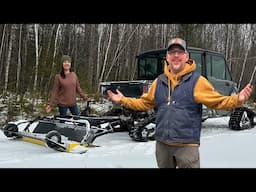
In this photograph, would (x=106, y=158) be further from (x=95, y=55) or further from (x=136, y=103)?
(x=95, y=55)

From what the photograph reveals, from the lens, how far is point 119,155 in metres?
5.62

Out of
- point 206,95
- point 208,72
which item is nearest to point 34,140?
point 206,95

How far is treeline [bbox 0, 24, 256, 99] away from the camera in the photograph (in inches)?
840

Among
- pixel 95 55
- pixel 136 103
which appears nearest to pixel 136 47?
pixel 95 55

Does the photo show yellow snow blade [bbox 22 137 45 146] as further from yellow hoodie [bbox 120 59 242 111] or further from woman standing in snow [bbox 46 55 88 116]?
yellow hoodie [bbox 120 59 242 111]

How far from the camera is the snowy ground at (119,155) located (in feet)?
15.9

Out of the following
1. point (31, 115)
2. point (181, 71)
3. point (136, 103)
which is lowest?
point (31, 115)

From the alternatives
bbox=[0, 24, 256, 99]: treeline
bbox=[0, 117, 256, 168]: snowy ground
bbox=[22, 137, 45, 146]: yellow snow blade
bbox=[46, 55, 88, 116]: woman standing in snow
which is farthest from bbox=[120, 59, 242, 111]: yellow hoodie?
bbox=[0, 24, 256, 99]: treeline

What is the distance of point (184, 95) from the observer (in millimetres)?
2916

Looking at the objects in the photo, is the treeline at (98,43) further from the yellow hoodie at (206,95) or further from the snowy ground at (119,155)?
the yellow hoodie at (206,95)

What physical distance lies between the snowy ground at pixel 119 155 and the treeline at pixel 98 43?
8.39 meters

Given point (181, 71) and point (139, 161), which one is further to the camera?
point (139, 161)

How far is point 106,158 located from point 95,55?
2366 centimetres

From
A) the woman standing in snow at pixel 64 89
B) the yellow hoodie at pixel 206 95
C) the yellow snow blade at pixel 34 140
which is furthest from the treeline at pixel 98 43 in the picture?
the yellow hoodie at pixel 206 95
